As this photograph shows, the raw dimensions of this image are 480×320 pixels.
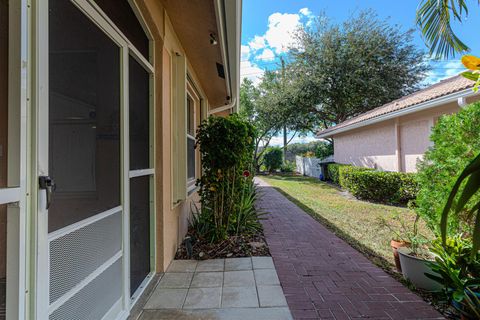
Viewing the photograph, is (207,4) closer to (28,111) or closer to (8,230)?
(28,111)

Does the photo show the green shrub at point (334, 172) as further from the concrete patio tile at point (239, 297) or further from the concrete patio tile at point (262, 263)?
the concrete patio tile at point (239, 297)

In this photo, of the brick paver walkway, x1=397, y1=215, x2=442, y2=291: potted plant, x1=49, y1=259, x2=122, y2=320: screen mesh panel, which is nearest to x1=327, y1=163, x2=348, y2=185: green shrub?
the brick paver walkway

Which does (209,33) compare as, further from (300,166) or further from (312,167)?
(300,166)

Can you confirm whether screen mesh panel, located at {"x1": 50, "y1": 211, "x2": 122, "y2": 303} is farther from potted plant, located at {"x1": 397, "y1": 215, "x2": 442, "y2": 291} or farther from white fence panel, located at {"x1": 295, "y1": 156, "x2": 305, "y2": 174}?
white fence panel, located at {"x1": 295, "y1": 156, "x2": 305, "y2": 174}

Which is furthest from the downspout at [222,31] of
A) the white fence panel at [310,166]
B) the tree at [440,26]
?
the white fence panel at [310,166]

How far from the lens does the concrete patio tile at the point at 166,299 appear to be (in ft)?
8.17

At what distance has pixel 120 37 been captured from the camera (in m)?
2.15

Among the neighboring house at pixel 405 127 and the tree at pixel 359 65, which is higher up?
the tree at pixel 359 65

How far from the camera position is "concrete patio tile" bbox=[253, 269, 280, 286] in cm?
292

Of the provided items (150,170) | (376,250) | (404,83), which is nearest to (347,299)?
(376,250)

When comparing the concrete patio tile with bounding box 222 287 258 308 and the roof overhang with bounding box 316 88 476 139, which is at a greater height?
the roof overhang with bounding box 316 88 476 139

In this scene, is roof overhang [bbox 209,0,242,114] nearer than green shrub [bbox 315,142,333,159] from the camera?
Yes

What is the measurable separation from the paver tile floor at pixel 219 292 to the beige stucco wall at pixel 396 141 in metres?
5.61

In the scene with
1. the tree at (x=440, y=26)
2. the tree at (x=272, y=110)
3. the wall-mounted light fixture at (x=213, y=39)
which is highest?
the tree at (x=272, y=110)
